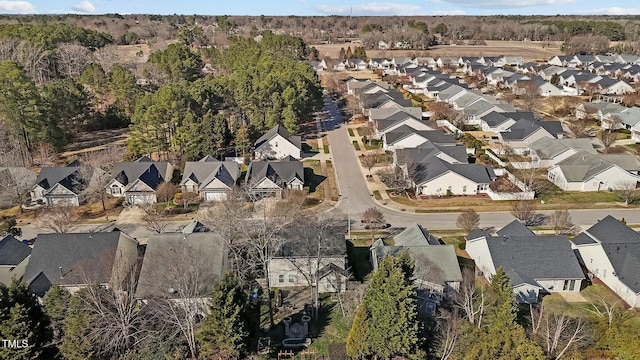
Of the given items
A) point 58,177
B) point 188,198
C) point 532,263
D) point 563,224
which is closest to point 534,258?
point 532,263

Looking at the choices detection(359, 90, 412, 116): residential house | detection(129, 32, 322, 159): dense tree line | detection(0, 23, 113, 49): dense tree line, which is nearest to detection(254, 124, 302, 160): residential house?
detection(129, 32, 322, 159): dense tree line

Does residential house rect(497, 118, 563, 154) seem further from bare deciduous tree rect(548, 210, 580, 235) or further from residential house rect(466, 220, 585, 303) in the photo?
residential house rect(466, 220, 585, 303)

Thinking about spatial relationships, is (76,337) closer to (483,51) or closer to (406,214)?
(406,214)

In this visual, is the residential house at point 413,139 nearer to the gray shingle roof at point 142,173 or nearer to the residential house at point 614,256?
the residential house at point 614,256

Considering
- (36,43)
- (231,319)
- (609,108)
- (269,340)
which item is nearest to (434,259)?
(269,340)

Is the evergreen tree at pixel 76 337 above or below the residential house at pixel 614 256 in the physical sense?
above

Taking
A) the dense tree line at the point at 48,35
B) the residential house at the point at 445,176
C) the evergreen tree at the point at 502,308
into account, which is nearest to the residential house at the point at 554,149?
the residential house at the point at 445,176
